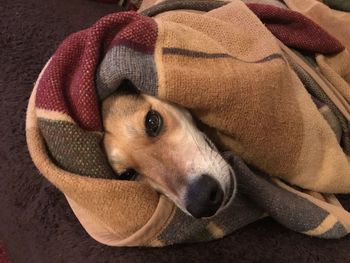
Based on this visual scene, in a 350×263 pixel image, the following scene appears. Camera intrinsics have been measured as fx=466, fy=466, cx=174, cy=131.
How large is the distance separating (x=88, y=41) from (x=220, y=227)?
1.37ft

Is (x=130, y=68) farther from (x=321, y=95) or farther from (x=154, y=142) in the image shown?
(x=321, y=95)

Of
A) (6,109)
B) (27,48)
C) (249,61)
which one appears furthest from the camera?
(27,48)

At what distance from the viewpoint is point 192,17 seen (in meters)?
0.98

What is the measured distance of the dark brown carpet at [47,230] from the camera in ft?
2.71

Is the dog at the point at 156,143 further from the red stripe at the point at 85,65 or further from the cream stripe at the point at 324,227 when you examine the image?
the cream stripe at the point at 324,227

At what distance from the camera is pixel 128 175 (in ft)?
3.17

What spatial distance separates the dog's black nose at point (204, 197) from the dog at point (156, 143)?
0.01m

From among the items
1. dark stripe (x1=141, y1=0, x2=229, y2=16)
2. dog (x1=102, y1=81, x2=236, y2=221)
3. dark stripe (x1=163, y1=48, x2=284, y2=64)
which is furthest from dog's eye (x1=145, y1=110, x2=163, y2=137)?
dark stripe (x1=141, y1=0, x2=229, y2=16)

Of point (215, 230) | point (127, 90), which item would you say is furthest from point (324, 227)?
point (127, 90)

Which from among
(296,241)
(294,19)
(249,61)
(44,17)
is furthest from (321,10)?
(44,17)

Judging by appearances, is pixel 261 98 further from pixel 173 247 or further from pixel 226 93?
pixel 173 247

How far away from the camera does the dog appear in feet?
2.89

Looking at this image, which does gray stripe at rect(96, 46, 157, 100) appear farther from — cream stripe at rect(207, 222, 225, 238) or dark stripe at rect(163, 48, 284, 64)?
cream stripe at rect(207, 222, 225, 238)

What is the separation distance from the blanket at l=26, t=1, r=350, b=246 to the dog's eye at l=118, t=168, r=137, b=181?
5 cm
